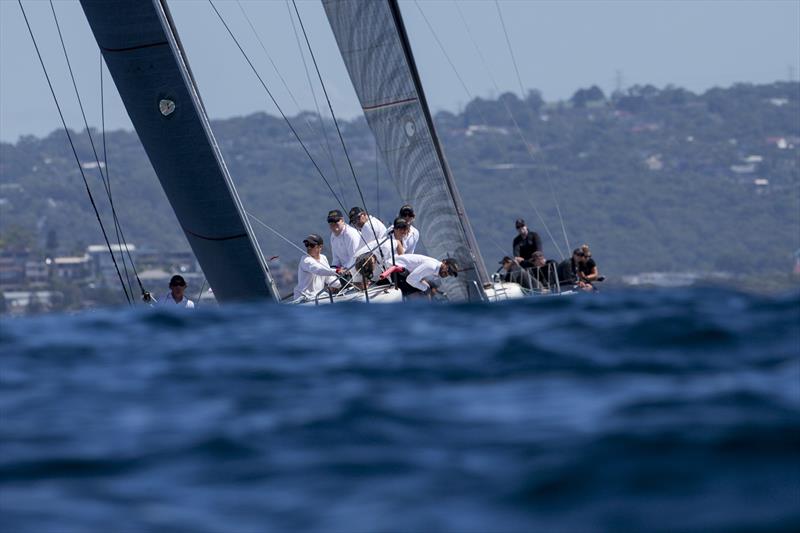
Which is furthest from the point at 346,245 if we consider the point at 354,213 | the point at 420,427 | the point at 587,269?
the point at 420,427

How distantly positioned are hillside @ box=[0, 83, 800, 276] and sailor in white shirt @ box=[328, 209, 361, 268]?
81.8 metres

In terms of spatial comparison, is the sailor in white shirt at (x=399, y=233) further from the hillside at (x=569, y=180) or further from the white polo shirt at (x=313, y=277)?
the hillside at (x=569, y=180)

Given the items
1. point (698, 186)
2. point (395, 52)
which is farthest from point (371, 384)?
point (698, 186)

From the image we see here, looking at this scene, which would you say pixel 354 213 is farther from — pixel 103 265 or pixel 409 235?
pixel 103 265

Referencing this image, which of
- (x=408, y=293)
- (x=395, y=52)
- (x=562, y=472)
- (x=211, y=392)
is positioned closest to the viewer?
(x=562, y=472)

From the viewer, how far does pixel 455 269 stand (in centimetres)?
1049

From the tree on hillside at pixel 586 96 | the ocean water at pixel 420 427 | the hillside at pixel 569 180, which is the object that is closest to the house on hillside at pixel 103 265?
the hillside at pixel 569 180

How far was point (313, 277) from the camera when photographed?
31.7 ft

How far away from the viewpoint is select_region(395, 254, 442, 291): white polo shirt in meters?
9.84

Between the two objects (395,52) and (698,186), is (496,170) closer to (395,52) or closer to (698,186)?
(698,186)

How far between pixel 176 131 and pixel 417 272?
1.59 meters

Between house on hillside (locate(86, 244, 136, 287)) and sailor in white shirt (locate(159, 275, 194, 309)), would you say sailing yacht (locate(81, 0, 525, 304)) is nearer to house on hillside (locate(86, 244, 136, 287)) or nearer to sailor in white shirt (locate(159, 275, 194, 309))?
sailor in white shirt (locate(159, 275, 194, 309))

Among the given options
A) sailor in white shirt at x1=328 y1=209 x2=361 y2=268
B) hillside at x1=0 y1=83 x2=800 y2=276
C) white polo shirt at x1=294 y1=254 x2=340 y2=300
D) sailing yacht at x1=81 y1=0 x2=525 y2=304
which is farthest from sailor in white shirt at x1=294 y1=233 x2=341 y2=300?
hillside at x1=0 y1=83 x2=800 y2=276

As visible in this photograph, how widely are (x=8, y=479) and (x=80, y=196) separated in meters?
116
